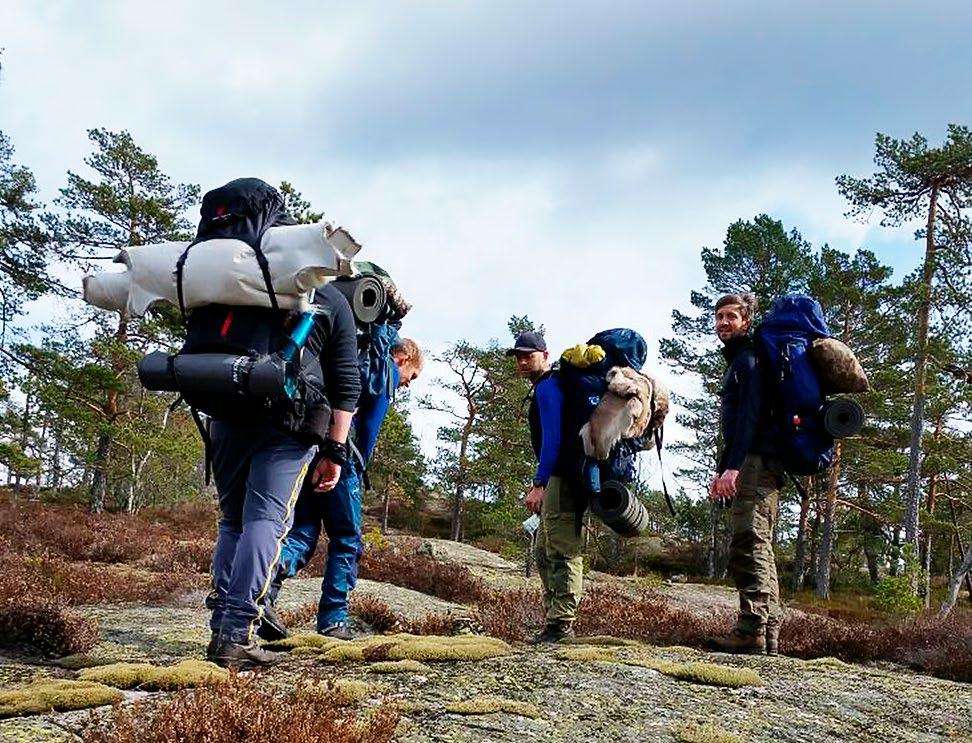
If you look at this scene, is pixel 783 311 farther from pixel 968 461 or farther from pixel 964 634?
pixel 968 461

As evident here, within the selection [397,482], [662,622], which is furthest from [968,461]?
[397,482]

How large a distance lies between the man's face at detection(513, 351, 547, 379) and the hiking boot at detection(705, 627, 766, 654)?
7.08 feet

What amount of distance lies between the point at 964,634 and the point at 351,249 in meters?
6.28

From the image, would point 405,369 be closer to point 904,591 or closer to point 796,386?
point 796,386

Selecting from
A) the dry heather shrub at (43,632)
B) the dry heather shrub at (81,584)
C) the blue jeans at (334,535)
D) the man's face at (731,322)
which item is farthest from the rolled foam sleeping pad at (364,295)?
the dry heather shrub at (81,584)

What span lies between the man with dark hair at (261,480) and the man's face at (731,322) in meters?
2.50

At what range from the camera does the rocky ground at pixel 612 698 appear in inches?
103

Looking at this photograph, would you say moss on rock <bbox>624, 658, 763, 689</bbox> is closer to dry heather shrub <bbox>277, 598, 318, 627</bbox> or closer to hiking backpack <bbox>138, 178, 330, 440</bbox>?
hiking backpack <bbox>138, 178, 330, 440</bbox>

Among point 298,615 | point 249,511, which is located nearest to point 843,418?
point 249,511

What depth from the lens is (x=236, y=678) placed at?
2424 mm

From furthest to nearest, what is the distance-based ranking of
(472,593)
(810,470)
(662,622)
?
1. (472,593)
2. (662,622)
3. (810,470)

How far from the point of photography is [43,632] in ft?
13.9

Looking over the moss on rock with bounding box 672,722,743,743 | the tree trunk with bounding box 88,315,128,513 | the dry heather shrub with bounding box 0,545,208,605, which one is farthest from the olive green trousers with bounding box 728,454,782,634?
the tree trunk with bounding box 88,315,128,513

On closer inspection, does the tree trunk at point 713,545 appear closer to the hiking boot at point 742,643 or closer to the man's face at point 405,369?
the hiking boot at point 742,643
